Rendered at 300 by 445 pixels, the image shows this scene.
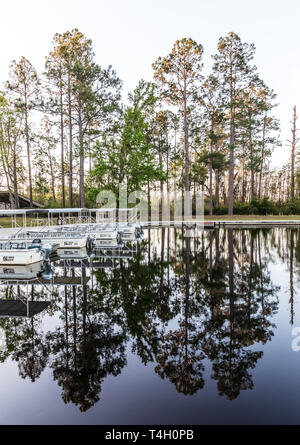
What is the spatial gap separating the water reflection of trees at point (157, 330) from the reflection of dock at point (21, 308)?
0.36 meters

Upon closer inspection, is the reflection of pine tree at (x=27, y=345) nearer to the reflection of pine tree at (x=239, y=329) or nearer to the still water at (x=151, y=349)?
the still water at (x=151, y=349)

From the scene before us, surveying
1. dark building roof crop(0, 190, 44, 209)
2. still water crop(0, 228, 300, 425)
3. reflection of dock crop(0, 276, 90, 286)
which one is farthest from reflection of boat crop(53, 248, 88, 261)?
dark building roof crop(0, 190, 44, 209)

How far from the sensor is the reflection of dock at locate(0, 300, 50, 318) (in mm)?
7344

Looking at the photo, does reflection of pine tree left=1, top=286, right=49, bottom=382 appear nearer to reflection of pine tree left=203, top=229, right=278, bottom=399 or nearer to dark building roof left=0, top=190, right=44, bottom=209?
reflection of pine tree left=203, top=229, right=278, bottom=399

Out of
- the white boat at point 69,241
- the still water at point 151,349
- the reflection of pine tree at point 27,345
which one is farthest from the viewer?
the white boat at point 69,241

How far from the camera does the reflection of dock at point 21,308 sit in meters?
7.34

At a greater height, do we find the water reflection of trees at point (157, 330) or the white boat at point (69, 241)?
the white boat at point (69, 241)

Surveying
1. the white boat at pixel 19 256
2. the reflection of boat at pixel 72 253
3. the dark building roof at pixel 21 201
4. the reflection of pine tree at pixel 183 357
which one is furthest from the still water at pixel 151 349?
the dark building roof at pixel 21 201

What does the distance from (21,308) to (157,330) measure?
3.67 meters

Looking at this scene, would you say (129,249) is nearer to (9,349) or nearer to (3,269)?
(3,269)

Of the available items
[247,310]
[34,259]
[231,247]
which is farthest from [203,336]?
[231,247]

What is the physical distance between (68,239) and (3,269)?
4.98m

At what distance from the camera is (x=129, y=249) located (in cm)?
1722

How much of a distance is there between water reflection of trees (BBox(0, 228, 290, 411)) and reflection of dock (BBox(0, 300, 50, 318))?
0.36 metres
